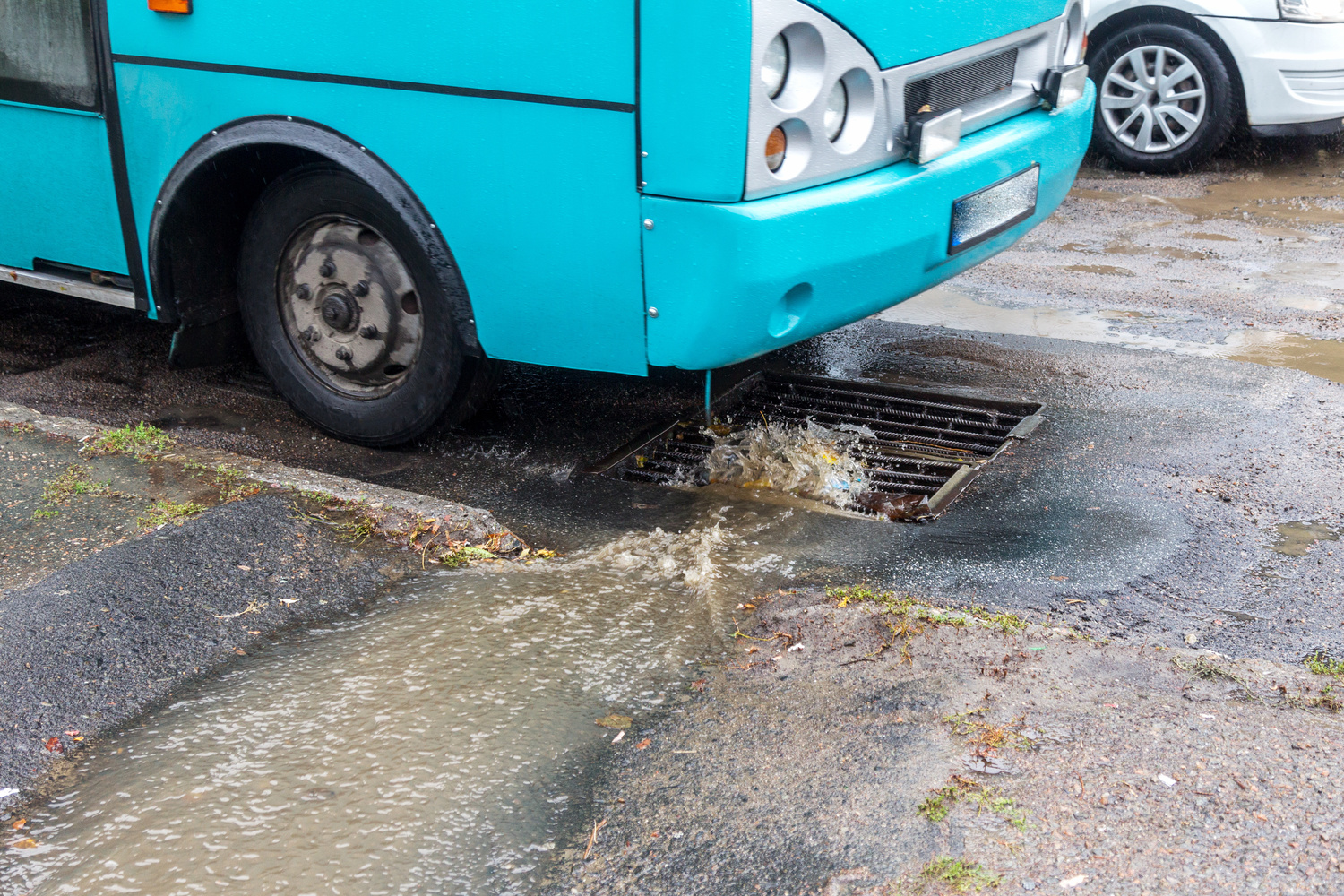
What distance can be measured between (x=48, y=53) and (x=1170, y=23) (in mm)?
6116

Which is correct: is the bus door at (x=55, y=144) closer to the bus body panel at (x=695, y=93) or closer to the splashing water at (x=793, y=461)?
the bus body panel at (x=695, y=93)

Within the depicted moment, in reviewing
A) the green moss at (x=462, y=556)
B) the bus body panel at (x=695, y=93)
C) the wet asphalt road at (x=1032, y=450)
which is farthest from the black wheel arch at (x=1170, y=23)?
the green moss at (x=462, y=556)

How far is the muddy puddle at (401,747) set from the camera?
1.80 metres

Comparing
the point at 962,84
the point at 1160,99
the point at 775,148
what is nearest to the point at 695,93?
the point at 775,148

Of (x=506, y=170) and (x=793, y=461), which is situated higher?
(x=506, y=170)

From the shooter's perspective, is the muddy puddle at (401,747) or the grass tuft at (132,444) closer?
the muddy puddle at (401,747)

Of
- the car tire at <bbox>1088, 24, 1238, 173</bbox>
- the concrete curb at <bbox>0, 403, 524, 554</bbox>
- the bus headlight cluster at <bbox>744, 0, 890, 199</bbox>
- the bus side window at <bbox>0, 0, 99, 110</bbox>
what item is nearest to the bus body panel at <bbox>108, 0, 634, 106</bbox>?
the bus side window at <bbox>0, 0, 99, 110</bbox>

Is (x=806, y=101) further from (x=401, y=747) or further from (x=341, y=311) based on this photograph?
(x=401, y=747)

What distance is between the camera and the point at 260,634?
2.46m

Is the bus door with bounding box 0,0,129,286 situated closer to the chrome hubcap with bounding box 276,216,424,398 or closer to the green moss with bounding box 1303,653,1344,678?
the chrome hubcap with bounding box 276,216,424,398

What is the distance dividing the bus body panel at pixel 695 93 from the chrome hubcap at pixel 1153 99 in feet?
17.7

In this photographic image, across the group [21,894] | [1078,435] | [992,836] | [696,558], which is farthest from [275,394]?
[992,836]

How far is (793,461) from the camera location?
339 cm

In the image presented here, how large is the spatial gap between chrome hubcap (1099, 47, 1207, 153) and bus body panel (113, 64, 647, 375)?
5.40 meters
